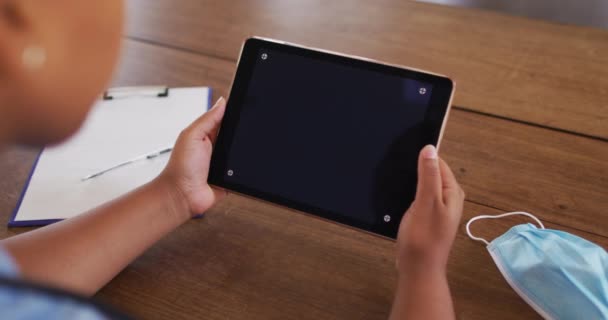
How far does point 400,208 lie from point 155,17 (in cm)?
79

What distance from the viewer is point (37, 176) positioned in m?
0.78

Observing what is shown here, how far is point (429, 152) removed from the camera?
61 centimetres

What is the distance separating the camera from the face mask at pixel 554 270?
581 millimetres

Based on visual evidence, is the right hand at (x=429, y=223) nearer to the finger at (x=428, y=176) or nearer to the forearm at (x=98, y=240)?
the finger at (x=428, y=176)

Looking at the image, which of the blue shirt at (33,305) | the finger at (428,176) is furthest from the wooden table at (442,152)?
the blue shirt at (33,305)

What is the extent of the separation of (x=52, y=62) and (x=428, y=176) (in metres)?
0.41

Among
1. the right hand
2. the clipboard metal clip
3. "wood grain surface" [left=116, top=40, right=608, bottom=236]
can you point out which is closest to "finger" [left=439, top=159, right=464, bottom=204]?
the right hand

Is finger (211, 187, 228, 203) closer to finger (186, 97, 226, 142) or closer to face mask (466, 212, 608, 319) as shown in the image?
finger (186, 97, 226, 142)

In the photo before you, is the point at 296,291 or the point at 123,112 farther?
the point at 123,112

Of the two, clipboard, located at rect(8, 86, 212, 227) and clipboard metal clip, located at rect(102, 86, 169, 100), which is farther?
clipboard metal clip, located at rect(102, 86, 169, 100)

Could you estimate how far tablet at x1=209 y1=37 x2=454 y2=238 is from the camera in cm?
64

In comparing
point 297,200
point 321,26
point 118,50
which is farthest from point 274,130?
point 321,26

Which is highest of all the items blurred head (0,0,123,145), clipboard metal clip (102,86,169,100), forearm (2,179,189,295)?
blurred head (0,0,123,145)

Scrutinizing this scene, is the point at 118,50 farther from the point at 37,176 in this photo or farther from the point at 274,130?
the point at 37,176
